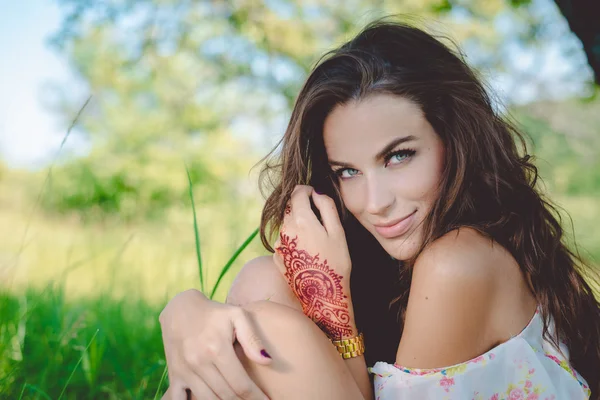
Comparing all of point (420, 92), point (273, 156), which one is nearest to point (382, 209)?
point (420, 92)

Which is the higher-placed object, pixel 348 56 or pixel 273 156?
pixel 348 56

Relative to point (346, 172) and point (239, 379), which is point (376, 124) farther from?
point (239, 379)

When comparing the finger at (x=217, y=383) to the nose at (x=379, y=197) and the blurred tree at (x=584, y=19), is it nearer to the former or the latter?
the nose at (x=379, y=197)

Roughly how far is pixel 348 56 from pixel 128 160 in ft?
32.3

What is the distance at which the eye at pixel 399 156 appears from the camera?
68.9 inches

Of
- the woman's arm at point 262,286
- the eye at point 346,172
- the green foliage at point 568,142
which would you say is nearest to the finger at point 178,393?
the woman's arm at point 262,286

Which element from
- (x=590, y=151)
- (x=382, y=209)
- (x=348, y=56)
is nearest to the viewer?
(x=382, y=209)

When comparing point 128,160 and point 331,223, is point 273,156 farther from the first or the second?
point 128,160

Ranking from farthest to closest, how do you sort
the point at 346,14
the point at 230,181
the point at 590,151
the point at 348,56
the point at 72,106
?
the point at 72,106 < the point at 590,151 < the point at 230,181 < the point at 346,14 < the point at 348,56

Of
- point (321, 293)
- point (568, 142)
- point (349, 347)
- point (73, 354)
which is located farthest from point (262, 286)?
point (568, 142)

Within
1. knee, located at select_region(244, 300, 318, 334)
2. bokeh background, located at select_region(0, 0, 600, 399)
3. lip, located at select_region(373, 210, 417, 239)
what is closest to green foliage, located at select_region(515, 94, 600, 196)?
bokeh background, located at select_region(0, 0, 600, 399)

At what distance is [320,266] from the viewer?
5.74 feet

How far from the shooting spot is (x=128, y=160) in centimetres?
1116

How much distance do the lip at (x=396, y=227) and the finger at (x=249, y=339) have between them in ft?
1.71
